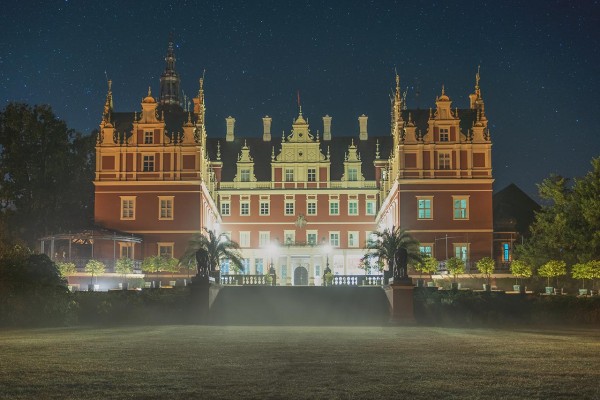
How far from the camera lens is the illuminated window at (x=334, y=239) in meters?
67.7

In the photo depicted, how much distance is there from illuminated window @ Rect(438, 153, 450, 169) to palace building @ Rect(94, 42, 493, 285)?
68 millimetres

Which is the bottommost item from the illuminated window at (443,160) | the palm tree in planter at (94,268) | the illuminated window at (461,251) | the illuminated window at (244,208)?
the palm tree in planter at (94,268)

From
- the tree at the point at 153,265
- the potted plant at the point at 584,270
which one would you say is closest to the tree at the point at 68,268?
the tree at the point at 153,265

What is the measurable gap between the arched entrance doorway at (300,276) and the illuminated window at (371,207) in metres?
7.58

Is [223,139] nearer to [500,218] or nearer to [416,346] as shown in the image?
[500,218]

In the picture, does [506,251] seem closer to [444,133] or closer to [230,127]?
[444,133]

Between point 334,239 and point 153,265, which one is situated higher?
point 334,239

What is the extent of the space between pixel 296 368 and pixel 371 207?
→ 53.6 metres

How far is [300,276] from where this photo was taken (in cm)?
6569

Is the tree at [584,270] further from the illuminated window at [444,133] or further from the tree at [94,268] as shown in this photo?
the tree at [94,268]

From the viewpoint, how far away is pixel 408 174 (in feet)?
178

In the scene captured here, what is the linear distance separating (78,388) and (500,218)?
52845 mm

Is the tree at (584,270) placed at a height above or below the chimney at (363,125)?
below

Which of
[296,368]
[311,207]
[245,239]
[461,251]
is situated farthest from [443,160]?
[296,368]
